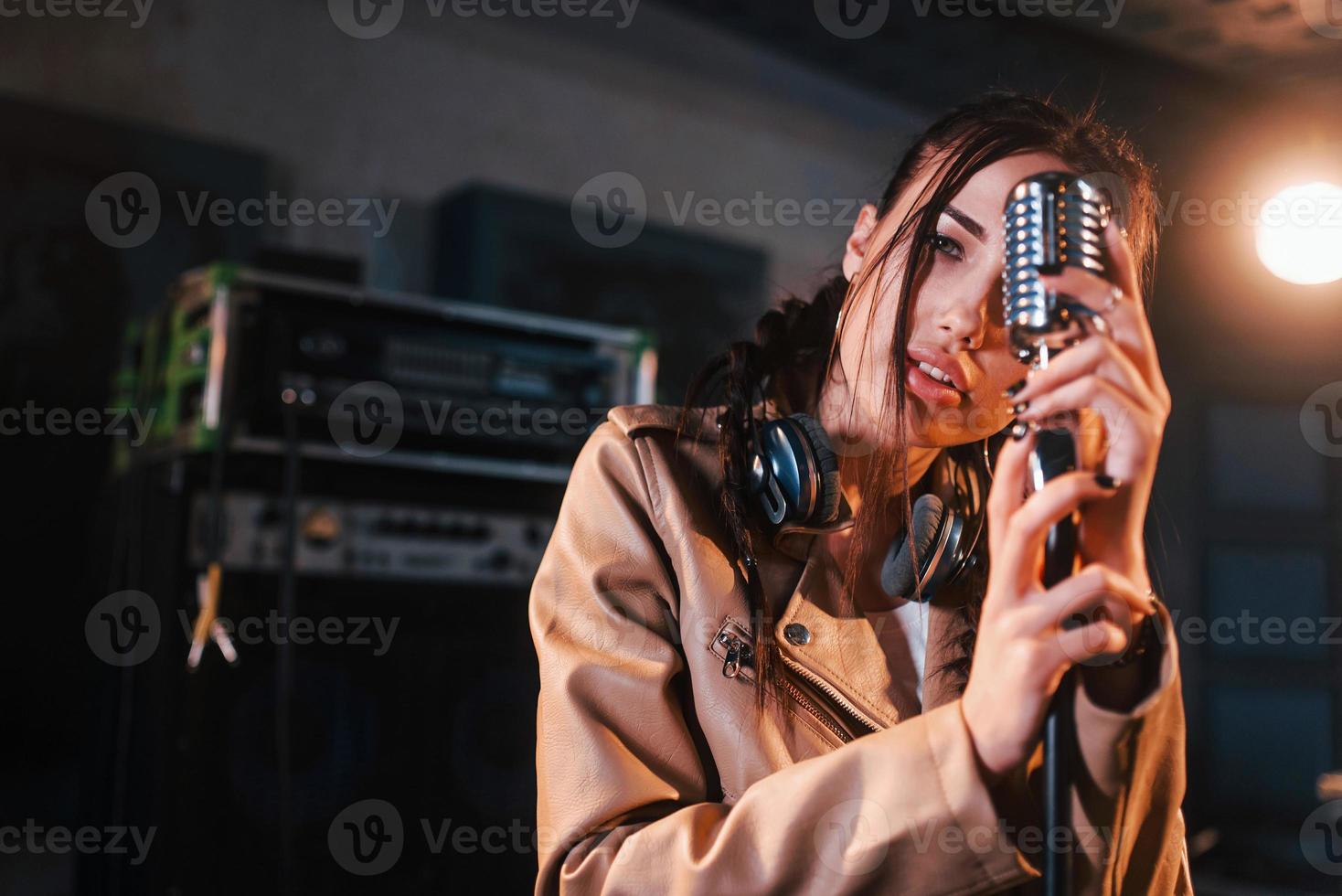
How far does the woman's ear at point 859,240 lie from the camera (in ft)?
3.56

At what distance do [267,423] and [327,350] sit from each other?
0.15 metres

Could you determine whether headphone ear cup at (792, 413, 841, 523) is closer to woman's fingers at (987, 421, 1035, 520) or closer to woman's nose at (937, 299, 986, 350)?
woman's nose at (937, 299, 986, 350)

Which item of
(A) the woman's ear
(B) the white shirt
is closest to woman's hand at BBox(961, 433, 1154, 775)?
(B) the white shirt

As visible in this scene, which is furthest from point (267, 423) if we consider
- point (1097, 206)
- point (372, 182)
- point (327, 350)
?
point (1097, 206)

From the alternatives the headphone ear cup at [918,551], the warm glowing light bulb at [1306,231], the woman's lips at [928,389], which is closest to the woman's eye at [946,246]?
the woman's lips at [928,389]

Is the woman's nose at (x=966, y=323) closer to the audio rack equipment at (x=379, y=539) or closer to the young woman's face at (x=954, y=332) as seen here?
the young woman's face at (x=954, y=332)

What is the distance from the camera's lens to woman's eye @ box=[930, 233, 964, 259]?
3.10 feet

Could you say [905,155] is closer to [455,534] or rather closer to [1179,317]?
[455,534]

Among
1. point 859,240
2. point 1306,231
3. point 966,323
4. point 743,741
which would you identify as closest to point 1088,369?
point 966,323

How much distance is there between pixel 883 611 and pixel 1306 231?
1.18 metres

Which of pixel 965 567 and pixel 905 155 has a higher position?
pixel 905 155

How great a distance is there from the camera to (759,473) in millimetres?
933

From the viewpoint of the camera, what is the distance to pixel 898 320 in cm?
92

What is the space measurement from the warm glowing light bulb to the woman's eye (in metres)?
1.11
